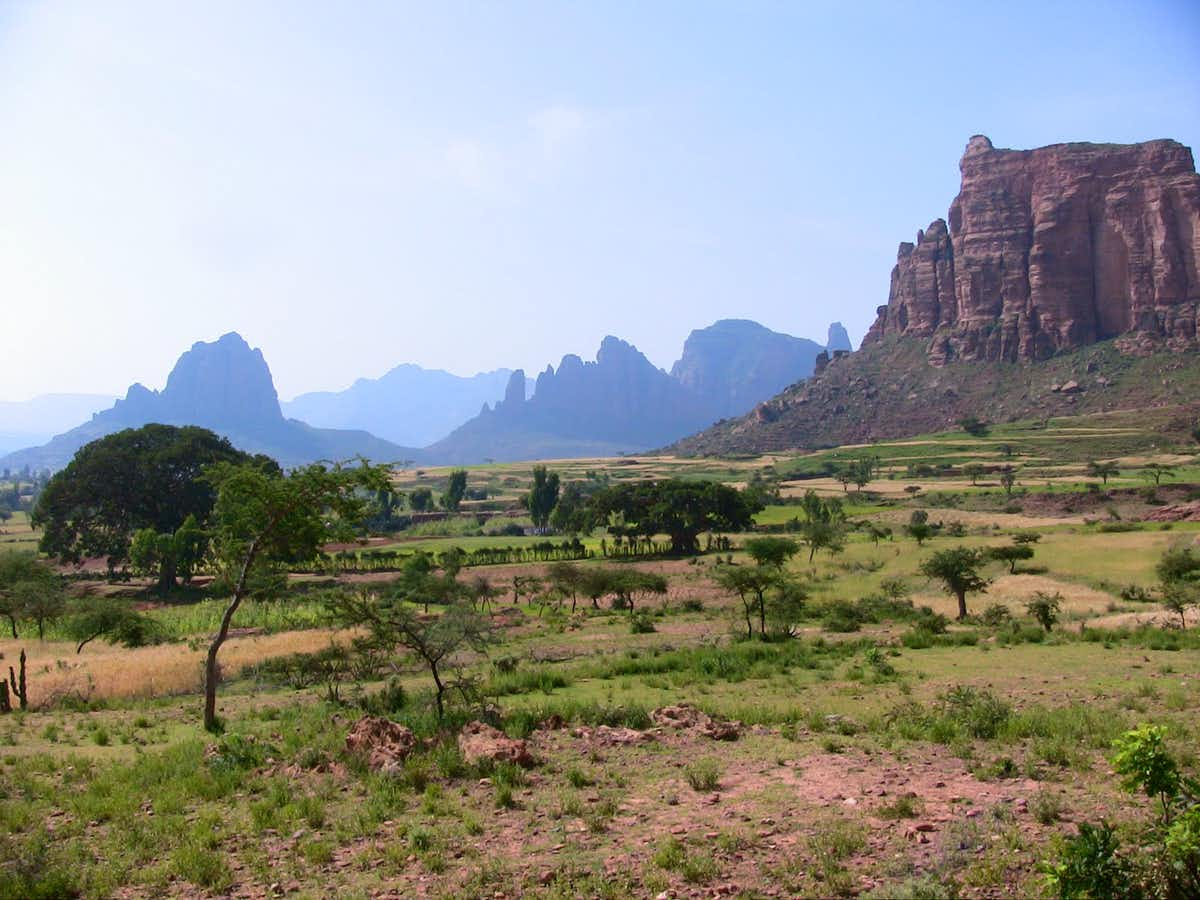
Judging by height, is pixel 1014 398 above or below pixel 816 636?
above

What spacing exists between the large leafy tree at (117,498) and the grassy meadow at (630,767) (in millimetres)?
37609

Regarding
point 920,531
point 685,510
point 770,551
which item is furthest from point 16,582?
point 920,531

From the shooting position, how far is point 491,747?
1370cm

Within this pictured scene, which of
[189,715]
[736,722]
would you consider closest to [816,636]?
[736,722]

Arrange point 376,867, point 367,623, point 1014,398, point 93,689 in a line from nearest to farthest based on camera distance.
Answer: point 376,867 < point 367,623 < point 93,689 < point 1014,398

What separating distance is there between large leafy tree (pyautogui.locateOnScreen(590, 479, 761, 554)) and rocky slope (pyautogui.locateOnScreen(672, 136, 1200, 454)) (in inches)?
4261

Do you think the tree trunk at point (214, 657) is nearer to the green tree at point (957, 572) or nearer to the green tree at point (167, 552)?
the green tree at point (957, 572)

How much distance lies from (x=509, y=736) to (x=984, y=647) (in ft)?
56.5

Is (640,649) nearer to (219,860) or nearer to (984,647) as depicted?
(984,647)

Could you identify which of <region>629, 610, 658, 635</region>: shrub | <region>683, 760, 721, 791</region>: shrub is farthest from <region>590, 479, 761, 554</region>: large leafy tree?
<region>683, 760, 721, 791</region>: shrub

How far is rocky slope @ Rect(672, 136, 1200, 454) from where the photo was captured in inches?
6344

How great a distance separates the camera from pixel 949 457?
5133 inches

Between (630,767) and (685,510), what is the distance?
58.5m

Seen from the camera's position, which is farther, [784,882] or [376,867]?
[376,867]
